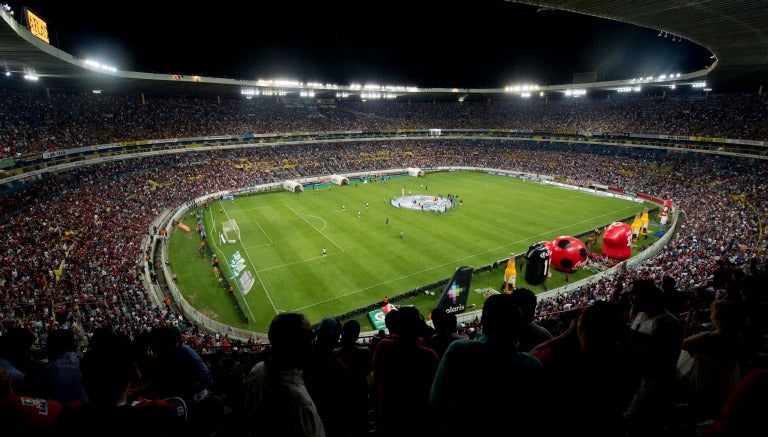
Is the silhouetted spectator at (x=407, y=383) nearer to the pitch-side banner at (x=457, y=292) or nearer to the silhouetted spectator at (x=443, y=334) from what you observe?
the silhouetted spectator at (x=443, y=334)

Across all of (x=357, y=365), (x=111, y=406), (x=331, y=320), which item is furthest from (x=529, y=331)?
(x=111, y=406)

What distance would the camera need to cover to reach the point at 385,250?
29547mm

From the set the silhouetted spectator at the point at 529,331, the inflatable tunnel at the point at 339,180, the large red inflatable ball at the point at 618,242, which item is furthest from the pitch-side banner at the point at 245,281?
the inflatable tunnel at the point at 339,180

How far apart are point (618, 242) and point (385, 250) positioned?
1658cm

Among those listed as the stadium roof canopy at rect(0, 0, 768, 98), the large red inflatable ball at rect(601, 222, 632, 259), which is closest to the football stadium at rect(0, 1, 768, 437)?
the large red inflatable ball at rect(601, 222, 632, 259)

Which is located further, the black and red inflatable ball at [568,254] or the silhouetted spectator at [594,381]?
the black and red inflatable ball at [568,254]

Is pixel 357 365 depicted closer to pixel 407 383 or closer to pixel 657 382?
pixel 407 383

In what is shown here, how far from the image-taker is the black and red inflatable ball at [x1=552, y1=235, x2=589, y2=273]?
2425 cm

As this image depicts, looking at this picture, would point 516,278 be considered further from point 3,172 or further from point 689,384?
point 3,172

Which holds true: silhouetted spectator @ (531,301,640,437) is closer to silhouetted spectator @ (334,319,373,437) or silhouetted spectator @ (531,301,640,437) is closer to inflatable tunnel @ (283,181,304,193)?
silhouetted spectator @ (334,319,373,437)

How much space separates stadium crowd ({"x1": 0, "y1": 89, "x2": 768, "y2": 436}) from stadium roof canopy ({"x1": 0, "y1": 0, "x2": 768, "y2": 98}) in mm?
6694

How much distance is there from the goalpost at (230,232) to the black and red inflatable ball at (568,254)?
960 inches

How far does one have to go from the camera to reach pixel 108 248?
963 inches

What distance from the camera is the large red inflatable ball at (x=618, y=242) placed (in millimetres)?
26672
